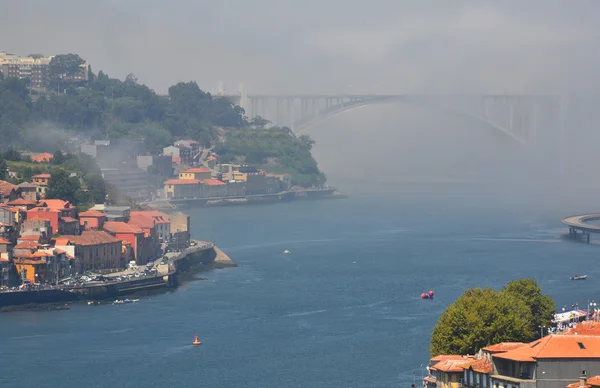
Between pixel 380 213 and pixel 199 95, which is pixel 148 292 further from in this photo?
pixel 199 95

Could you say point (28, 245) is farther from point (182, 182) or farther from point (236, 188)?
point (236, 188)

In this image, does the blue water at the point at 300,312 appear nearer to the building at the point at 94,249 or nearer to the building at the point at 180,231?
the building at the point at 180,231

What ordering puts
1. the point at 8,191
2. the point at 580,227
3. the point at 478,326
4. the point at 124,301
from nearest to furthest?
1. the point at 478,326
2. the point at 124,301
3. the point at 8,191
4. the point at 580,227

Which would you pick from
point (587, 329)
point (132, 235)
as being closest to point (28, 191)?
point (132, 235)

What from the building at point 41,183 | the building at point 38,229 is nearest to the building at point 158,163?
the building at point 41,183

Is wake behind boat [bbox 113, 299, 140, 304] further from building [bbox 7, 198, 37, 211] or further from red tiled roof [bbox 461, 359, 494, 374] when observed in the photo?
red tiled roof [bbox 461, 359, 494, 374]
